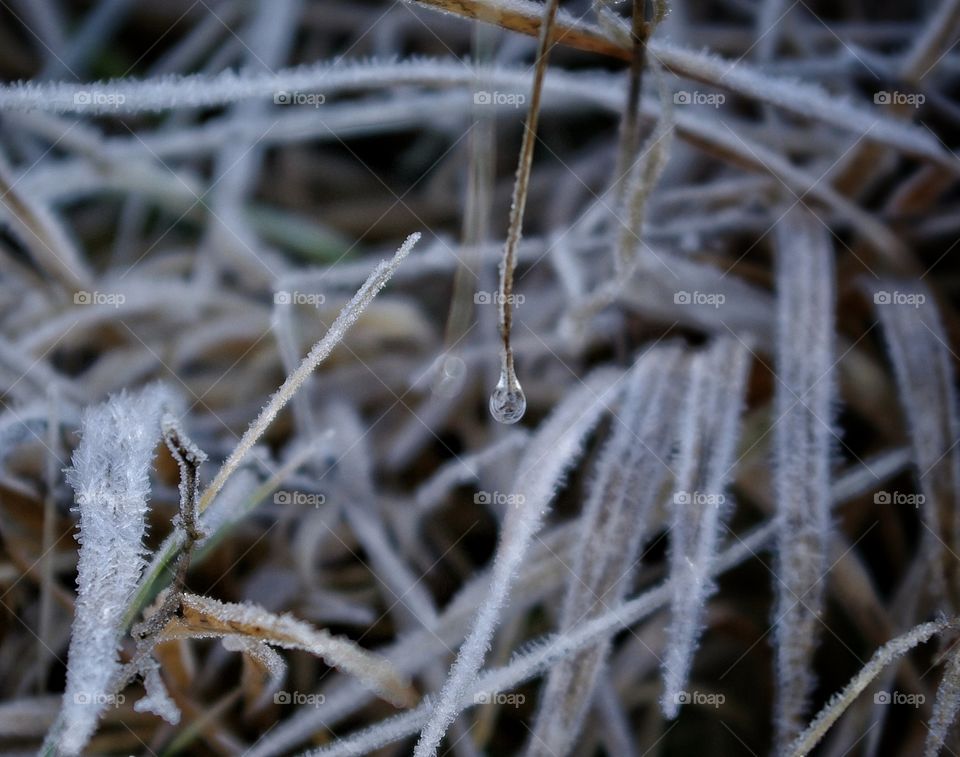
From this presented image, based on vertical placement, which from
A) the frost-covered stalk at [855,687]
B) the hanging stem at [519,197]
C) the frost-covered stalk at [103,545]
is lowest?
the frost-covered stalk at [855,687]

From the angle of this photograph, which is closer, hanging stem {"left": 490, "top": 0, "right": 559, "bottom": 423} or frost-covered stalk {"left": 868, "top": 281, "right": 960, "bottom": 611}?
hanging stem {"left": 490, "top": 0, "right": 559, "bottom": 423}

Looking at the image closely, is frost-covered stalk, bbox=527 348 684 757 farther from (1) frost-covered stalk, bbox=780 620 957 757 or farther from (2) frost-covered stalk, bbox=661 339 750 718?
(1) frost-covered stalk, bbox=780 620 957 757

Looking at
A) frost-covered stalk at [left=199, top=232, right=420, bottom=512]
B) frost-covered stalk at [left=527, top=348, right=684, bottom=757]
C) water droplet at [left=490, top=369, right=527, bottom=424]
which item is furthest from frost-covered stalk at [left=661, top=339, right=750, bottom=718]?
frost-covered stalk at [left=199, top=232, right=420, bottom=512]

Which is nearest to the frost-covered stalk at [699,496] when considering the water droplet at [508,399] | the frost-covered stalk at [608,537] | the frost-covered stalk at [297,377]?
the frost-covered stalk at [608,537]

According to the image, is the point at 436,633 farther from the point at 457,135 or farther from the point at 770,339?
the point at 457,135

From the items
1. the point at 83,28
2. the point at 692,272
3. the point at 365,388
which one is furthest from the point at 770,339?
the point at 83,28

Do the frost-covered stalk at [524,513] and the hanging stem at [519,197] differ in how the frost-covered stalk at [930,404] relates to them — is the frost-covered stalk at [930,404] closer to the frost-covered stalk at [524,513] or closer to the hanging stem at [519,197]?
the frost-covered stalk at [524,513]
